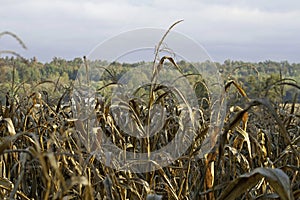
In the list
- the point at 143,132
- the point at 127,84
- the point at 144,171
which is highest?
the point at 127,84

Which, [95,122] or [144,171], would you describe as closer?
[144,171]

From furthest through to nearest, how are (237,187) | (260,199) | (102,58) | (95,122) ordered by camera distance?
1. (102,58)
2. (95,122)
3. (260,199)
4. (237,187)

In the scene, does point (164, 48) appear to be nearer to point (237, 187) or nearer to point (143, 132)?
point (143, 132)

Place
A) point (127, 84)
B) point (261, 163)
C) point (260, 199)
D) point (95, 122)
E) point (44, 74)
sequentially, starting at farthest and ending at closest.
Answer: point (44, 74)
point (127, 84)
point (95, 122)
point (261, 163)
point (260, 199)

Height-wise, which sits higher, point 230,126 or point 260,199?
point 230,126

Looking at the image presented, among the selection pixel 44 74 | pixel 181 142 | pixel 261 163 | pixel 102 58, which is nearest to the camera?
pixel 261 163

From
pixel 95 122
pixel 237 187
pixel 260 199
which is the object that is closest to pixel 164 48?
pixel 95 122

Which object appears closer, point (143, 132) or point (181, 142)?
point (143, 132)

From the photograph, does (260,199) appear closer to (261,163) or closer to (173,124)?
(261,163)

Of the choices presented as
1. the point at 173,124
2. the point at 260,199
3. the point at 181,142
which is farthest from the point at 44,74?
the point at 260,199

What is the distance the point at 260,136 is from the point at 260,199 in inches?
26.8

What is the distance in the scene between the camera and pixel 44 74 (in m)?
3.04

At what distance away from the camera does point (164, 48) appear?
174 centimetres

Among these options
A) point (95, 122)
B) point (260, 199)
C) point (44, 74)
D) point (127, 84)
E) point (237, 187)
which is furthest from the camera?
point (44, 74)
